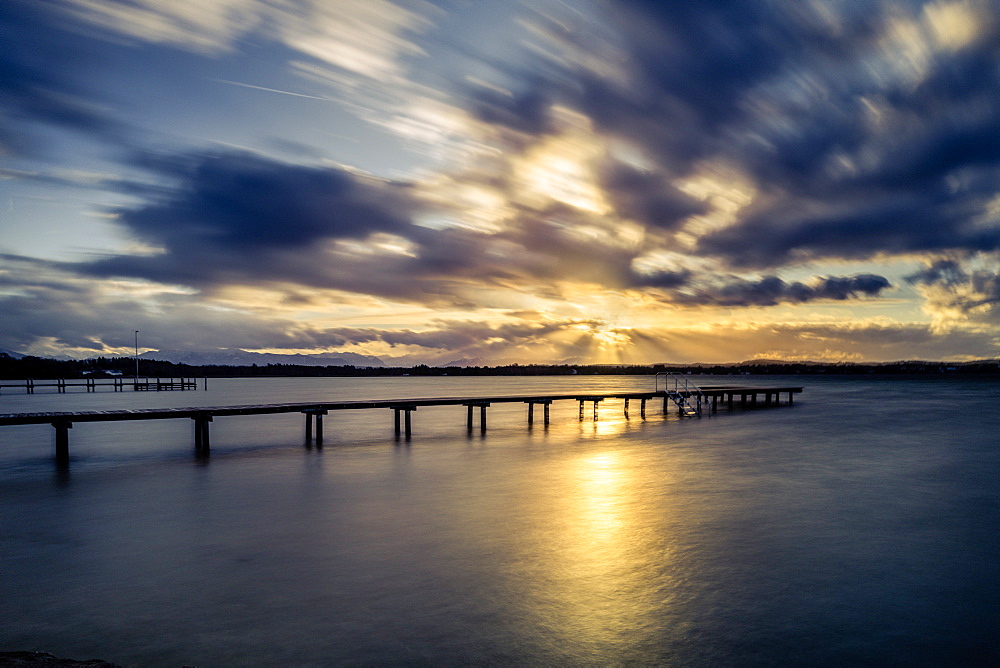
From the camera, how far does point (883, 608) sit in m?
7.79

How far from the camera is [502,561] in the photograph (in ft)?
32.1

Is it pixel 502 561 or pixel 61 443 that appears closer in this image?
pixel 502 561

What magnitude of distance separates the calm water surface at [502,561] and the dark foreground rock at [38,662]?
402 mm

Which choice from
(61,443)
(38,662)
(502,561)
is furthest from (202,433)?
(38,662)

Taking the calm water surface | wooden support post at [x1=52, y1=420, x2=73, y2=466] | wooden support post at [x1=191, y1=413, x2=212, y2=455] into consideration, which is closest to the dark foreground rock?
the calm water surface

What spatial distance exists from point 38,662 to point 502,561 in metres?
Answer: 6.27

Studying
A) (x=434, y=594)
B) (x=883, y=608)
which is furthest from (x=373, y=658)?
(x=883, y=608)

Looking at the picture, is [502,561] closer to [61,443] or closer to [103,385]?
[61,443]

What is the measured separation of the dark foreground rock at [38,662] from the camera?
553 cm

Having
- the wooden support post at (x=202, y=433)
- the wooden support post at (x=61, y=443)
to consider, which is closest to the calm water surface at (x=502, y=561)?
the wooden support post at (x=61, y=443)

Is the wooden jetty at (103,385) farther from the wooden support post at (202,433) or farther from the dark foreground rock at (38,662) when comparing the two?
the dark foreground rock at (38,662)

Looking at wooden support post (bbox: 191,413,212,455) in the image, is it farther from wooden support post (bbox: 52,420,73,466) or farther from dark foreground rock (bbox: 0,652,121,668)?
dark foreground rock (bbox: 0,652,121,668)

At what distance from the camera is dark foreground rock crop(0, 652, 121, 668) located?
553 centimetres

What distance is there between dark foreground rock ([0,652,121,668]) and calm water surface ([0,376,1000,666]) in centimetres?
40
